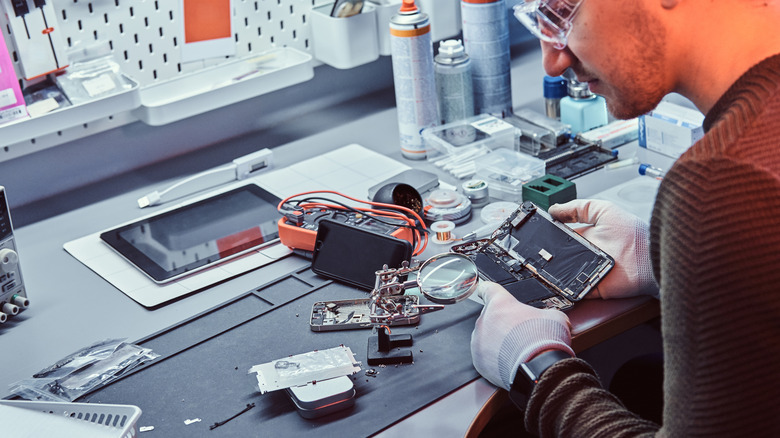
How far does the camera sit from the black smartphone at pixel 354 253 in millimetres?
1350

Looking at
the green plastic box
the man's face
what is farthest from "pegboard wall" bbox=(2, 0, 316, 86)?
the man's face

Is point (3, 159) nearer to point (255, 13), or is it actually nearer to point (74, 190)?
point (74, 190)

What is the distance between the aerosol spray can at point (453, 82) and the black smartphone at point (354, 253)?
515 mm

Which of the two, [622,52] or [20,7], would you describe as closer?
[622,52]

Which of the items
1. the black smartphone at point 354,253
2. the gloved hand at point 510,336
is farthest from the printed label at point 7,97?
the gloved hand at point 510,336

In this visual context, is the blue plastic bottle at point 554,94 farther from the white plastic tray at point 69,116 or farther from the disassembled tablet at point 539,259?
the white plastic tray at point 69,116

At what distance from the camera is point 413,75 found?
1716mm

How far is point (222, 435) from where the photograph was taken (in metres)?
1.08

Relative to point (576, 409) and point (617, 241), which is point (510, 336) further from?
point (617, 241)

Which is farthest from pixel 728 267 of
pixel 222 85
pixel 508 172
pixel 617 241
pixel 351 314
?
pixel 222 85

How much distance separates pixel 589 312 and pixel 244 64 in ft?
3.29

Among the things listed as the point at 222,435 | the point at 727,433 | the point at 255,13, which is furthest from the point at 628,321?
the point at 255,13

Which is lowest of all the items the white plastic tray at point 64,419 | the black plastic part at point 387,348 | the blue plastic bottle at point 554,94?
the black plastic part at point 387,348

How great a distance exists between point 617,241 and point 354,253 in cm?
41
